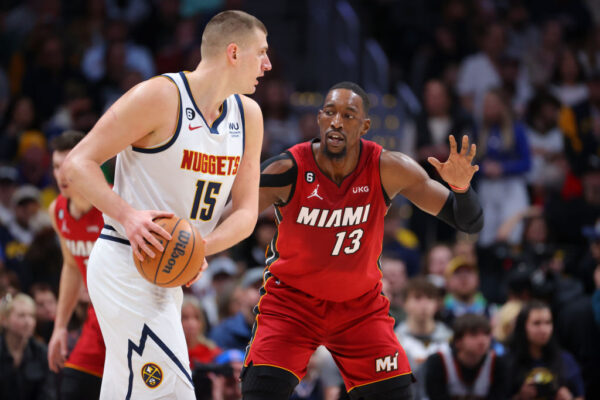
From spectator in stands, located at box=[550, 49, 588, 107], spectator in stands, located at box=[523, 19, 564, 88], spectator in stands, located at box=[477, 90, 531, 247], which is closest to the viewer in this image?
spectator in stands, located at box=[477, 90, 531, 247]

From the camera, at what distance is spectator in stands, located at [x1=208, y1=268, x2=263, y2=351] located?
7.80 m

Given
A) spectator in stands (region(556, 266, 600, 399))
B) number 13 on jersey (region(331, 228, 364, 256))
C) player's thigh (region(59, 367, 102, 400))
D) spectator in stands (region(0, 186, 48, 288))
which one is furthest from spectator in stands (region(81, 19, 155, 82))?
number 13 on jersey (region(331, 228, 364, 256))

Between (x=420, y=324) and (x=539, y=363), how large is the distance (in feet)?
3.75

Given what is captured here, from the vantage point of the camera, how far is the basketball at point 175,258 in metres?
3.83

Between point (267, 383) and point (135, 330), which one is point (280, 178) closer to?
point (267, 383)

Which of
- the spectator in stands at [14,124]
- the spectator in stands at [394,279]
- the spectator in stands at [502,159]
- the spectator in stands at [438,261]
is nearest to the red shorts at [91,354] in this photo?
the spectator in stands at [394,279]

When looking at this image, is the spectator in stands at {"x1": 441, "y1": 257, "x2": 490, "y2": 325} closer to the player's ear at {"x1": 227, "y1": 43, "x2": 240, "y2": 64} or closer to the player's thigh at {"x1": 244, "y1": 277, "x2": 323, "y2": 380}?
the player's thigh at {"x1": 244, "y1": 277, "x2": 323, "y2": 380}

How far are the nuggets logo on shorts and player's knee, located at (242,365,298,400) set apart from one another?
93 cm

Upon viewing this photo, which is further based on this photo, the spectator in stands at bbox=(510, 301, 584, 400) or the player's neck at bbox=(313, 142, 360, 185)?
the spectator in stands at bbox=(510, 301, 584, 400)

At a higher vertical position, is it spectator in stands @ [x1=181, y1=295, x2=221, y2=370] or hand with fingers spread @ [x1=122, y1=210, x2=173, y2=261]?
spectator in stands @ [x1=181, y1=295, x2=221, y2=370]

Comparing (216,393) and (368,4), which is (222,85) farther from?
(368,4)

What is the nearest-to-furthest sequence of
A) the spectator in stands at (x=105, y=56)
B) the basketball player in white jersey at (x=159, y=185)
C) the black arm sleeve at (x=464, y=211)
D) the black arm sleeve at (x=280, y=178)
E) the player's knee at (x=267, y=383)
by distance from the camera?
the basketball player in white jersey at (x=159, y=185) → the player's knee at (x=267, y=383) → the black arm sleeve at (x=464, y=211) → the black arm sleeve at (x=280, y=178) → the spectator in stands at (x=105, y=56)

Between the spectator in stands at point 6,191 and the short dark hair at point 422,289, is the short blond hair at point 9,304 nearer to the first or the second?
the short dark hair at point 422,289

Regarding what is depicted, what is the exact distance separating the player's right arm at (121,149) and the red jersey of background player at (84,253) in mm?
1611
